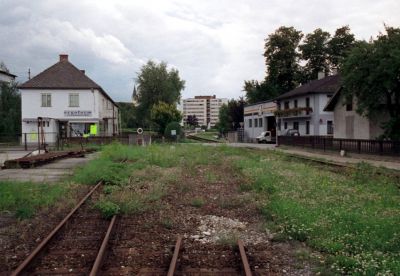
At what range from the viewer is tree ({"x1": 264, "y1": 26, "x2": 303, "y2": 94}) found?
74250 millimetres

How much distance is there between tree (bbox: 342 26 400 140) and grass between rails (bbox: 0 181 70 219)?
19517 mm

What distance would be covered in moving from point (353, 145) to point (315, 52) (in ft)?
157

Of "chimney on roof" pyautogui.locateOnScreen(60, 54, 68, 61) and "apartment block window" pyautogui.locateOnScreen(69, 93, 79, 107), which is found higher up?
"chimney on roof" pyautogui.locateOnScreen(60, 54, 68, 61)

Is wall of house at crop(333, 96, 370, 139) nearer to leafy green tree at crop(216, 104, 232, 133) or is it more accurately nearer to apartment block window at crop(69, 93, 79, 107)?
apartment block window at crop(69, 93, 79, 107)

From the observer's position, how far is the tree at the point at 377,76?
25.4 meters

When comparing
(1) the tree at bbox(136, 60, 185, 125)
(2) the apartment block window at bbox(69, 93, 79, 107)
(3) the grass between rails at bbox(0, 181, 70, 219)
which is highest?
(1) the tree at bbox(136, 60, 185, 125)

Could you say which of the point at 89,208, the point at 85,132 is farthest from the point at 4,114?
the point at 89,208

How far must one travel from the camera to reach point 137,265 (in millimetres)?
5977

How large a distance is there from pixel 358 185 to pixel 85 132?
42.4 metres

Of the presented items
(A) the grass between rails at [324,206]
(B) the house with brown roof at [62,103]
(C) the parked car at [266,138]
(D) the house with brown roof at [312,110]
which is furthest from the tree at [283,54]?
(A) the grass between rails at [324,206]

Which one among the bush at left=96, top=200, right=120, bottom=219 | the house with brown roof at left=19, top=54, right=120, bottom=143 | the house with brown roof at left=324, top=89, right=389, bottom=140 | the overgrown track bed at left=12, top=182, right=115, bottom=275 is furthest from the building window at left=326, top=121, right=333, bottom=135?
the overgrown track bed at left=12, top=182, right=115, bottom=275

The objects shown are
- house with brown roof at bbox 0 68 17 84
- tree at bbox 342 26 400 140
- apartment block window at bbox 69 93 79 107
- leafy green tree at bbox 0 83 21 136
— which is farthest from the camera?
house with brown roof at bbox 0 68 17 84

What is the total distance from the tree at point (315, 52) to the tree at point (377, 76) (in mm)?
45153

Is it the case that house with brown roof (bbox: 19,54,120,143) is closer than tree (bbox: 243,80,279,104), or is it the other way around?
house with brown roof (bbox: 19,54,120,143)
